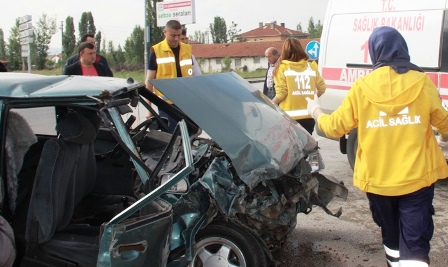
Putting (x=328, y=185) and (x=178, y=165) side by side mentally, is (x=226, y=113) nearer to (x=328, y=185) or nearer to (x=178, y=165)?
(x=178, y=165)

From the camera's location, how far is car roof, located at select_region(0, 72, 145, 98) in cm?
309

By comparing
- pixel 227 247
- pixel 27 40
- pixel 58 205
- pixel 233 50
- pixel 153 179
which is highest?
pixel 27 40

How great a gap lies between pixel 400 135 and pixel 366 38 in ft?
12.1

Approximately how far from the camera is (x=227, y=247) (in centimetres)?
357

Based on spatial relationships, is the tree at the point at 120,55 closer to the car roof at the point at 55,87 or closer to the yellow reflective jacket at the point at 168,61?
the yellow reflective jacket at the point at 168,61

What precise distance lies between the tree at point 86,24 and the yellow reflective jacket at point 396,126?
79480 mm

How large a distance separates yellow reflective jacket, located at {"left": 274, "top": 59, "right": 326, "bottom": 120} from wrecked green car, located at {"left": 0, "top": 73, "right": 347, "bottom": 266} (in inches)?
74.9

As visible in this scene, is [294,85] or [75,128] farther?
[294,85]

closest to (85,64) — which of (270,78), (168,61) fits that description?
(168,61)

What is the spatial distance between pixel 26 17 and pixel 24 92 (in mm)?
14318

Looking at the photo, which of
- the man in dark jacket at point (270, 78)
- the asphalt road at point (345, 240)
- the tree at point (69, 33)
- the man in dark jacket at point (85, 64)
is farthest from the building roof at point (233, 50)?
the asphalt road at point (345, 240)

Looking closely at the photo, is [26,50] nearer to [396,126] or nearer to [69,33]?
[396,126]

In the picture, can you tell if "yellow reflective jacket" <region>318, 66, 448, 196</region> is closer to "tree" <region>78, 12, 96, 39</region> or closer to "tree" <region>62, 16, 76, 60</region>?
"tree" <region>62, 16, 76, 60</region>

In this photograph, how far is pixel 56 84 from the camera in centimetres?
336
